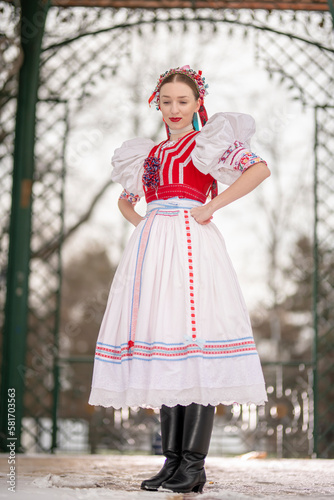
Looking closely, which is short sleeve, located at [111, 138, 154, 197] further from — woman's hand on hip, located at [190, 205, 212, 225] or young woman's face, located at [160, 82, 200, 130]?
woman's hand on hip, located at [190, 205, 212, 225]

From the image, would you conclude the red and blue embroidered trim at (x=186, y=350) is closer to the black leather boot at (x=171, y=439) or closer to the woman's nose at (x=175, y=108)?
the black leather boot at (x=171, y=439)

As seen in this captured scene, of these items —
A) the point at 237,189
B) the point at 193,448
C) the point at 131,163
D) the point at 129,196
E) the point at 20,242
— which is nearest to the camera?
the point at 193,448

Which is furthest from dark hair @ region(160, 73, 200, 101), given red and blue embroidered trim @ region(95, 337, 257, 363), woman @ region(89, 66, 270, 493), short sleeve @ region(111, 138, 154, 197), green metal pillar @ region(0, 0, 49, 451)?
green metal pillar @ region(0, 0, 49, 451)

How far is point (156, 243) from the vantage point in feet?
8.57

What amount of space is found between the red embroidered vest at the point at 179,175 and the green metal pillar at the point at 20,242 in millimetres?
2117

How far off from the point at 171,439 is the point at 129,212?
0.94 m

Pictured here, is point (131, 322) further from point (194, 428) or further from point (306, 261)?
point (306, 261)

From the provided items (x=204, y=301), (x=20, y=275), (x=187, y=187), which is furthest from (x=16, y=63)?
(x=204, y=301)

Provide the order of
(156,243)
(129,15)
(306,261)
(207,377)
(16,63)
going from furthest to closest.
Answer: (306,261) < (129,15) < (16,63) < (156,243) < (207,377)

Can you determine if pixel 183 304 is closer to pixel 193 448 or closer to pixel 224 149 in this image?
pixel 193 448

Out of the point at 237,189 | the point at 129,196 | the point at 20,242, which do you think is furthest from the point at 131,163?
the point at 20,242

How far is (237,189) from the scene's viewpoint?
2.61 m

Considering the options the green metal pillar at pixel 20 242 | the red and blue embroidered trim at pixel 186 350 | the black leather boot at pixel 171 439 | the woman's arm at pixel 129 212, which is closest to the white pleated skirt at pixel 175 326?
the red and blue embroidered trim at pixel 186 350

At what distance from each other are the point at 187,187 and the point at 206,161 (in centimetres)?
14
